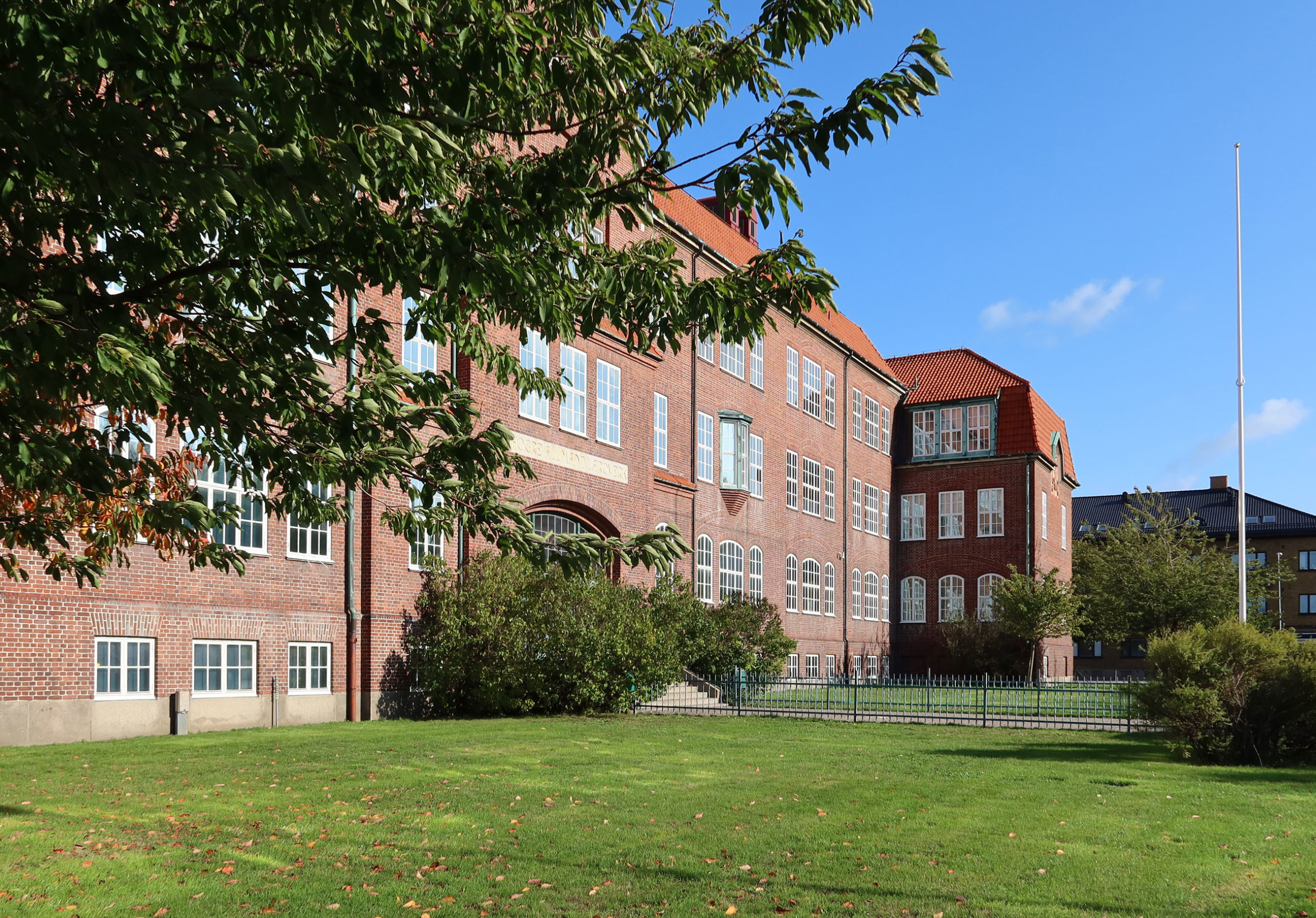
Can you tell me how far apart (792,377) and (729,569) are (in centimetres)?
920

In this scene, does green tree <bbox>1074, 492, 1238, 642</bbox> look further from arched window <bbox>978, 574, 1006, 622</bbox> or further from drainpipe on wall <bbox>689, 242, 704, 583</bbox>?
drainpipe on wall <bbox>689, 242, 704, 583</bbox>

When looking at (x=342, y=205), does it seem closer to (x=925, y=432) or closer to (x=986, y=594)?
(x=986, y=594)

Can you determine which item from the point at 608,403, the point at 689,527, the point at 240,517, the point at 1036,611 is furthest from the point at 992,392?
Result: the point at 240,517

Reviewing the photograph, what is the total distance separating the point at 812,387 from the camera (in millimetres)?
45000

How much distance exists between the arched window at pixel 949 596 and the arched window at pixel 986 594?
715mm

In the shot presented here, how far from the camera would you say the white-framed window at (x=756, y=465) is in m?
39.0

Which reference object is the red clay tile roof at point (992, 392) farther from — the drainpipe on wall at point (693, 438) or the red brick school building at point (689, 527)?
the drainpipe on wall at point (693, 438)

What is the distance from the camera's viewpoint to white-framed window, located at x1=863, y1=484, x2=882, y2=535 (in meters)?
50.2

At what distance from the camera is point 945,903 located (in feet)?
25.4

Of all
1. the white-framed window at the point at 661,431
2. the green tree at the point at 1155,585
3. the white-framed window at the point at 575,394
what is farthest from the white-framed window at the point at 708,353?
the green tree at the point at 1155,585

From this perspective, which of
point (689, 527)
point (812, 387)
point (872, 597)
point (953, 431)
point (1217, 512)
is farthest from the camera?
point (1217, 512)

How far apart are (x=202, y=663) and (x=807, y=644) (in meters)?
26.8

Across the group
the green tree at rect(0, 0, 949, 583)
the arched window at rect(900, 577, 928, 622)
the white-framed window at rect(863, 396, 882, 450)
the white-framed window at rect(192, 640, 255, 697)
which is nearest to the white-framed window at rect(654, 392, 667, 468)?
the white-framed window at rect(192, 640, 255, 697)

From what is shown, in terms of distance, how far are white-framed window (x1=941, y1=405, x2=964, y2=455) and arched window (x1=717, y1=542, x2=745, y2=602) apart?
1838cm
